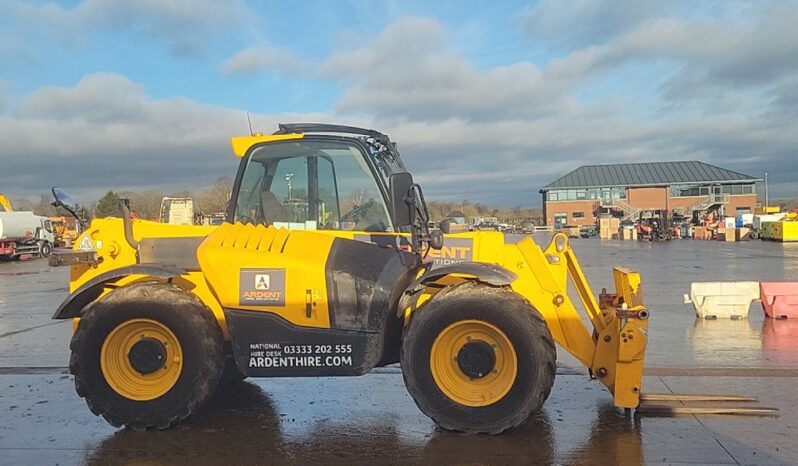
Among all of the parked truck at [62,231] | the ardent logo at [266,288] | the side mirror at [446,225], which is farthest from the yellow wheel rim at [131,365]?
the parked truck at [62,231]

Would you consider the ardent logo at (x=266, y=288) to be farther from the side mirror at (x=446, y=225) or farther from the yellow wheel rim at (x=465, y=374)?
the side mirror at (x=446, y=225)

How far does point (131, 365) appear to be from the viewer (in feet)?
17.4

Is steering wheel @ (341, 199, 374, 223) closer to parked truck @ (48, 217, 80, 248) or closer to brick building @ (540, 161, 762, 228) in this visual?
parked truck @ (48, 217, 80, 248)

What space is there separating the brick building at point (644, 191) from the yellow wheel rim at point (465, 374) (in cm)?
7559

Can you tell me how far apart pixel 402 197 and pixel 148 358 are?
7.93 ft

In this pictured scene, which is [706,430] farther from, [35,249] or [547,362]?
[35,249]

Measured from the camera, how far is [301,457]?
4.73 m

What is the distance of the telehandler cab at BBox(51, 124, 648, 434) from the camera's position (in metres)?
4.96

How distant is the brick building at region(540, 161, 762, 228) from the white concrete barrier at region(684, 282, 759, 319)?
68.5 meters

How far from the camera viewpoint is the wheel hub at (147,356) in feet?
17.2

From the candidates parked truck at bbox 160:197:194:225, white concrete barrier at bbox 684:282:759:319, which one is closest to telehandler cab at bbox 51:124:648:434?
parked truck at bbox 160:197:194:225

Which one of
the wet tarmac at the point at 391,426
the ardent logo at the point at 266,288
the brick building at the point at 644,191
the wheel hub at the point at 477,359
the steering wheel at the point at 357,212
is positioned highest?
the brick building at the point at 644,191

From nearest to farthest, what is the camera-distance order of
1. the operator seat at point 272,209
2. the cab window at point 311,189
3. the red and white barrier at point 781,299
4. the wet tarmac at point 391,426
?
the wet tarmac at point 391,426, the cab window at point 311,189, the operator seat at point 272,209, the red and white barrier at point 781,299

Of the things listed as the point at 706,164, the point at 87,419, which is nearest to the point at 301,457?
the point at 87,419
